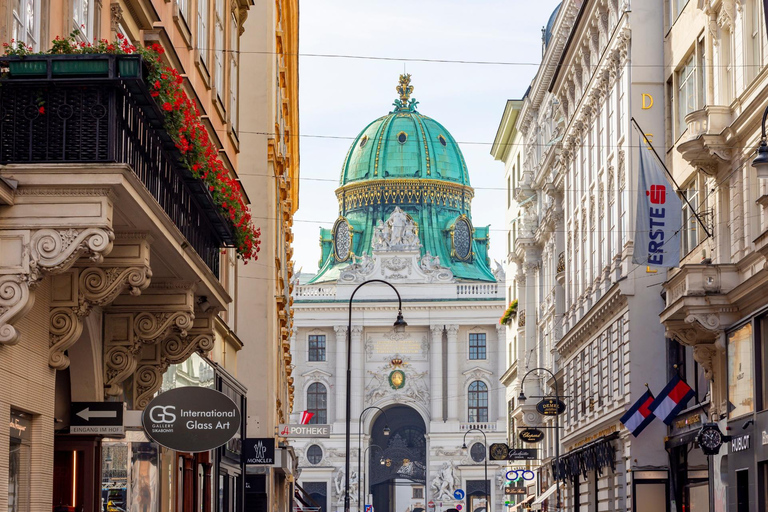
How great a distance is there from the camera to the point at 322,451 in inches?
4254

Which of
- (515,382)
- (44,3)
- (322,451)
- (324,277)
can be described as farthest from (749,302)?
(324,277)

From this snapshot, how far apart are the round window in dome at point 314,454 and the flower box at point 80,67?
9866 cm

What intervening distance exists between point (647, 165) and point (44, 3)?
71.1 feet

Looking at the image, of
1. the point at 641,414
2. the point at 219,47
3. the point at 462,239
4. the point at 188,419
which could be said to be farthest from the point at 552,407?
the point at 462,239

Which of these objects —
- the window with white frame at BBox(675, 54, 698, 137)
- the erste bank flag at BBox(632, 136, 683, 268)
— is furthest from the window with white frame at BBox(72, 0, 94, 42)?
the window with white frame at BBox(675, 54, 698, 137)

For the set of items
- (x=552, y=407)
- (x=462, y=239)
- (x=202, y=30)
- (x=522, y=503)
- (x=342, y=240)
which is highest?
(x=462, y=239)

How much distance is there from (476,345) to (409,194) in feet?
55.8

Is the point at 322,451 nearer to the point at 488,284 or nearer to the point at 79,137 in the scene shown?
the point at 488,284

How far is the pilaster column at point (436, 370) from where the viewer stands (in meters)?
111

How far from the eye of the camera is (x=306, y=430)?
3684cm

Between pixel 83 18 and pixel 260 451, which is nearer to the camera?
pixel 83 18

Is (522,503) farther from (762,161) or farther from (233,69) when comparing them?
(762,161)

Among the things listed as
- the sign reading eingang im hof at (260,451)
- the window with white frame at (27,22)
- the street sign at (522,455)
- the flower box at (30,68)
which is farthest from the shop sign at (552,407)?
the flower box at (30,68)

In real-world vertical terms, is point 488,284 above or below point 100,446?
above
